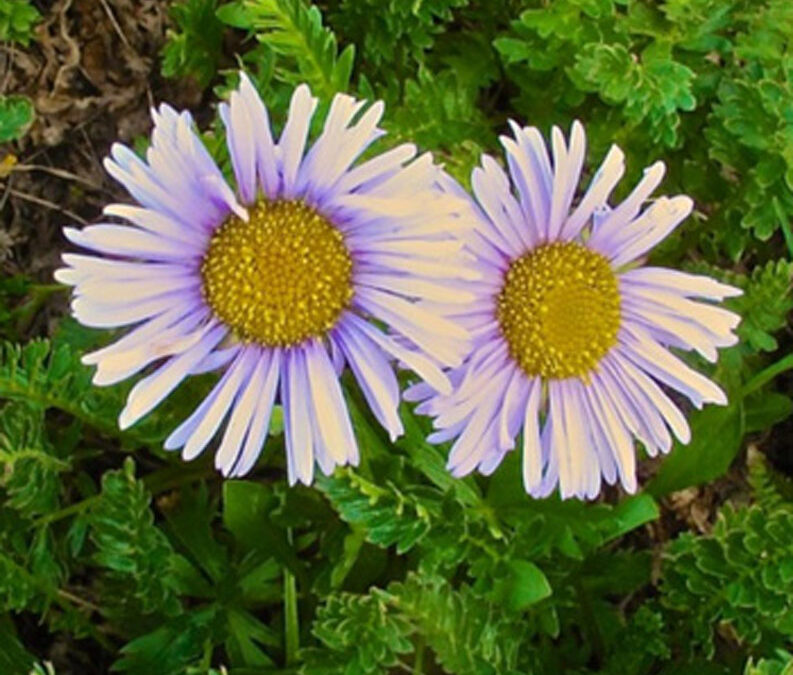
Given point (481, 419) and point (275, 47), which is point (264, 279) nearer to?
point (481, 419)

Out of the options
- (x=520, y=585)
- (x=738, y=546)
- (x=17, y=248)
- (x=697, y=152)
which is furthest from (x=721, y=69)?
(x=17, y=248)

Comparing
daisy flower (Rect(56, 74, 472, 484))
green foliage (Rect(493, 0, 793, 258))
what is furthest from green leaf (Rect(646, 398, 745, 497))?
daisy flower (Rect(56, 74, 472, 484))

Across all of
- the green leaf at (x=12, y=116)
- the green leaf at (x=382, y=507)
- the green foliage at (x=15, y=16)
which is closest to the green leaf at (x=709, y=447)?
the green leaf at (x=382, y=507)

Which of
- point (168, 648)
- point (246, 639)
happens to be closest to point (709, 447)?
point (246, 639)

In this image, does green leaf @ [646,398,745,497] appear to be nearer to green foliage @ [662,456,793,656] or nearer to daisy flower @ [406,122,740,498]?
green foliage @ [662,456,793,656]

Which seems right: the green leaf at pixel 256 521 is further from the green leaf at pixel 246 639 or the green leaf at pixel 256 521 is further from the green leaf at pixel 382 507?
the green leaf at pixel 382 507

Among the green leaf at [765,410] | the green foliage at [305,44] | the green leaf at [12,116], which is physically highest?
the green foliage at [305,44]

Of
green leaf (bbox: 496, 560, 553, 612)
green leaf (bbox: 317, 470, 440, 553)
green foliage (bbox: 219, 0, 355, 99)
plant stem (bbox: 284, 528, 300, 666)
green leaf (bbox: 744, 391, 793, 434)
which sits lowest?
plant stem (bbox: 284, 528, 300, 666)

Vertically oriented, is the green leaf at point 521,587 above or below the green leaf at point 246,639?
above
